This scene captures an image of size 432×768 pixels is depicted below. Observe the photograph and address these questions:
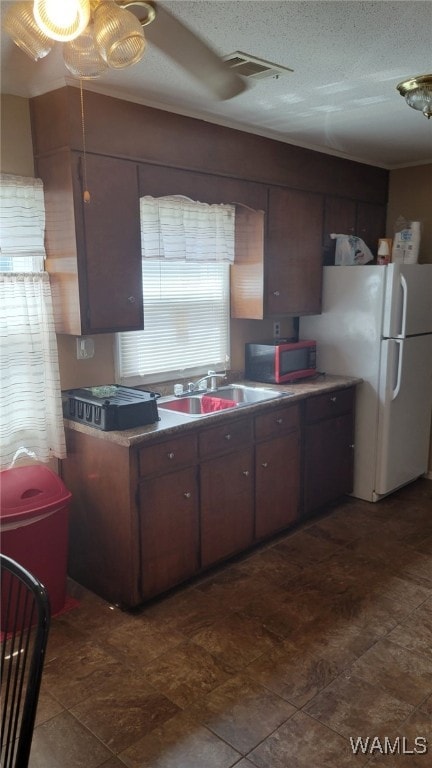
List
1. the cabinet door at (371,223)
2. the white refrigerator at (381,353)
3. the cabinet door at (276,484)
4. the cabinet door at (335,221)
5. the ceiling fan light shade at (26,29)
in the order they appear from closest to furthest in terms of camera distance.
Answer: the ceiling fan light shade at (26,29) < the cabinet door at (276,484) < the white refrigerator at (381,353) < the cabinet door at (335,221) < the cabinet door at (371,223)

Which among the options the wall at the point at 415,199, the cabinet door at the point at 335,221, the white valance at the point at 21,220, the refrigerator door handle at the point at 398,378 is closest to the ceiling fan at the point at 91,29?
the white valance at the point at 21,220

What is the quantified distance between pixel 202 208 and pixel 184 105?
60cm

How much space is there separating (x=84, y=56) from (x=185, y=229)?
4.77 ft

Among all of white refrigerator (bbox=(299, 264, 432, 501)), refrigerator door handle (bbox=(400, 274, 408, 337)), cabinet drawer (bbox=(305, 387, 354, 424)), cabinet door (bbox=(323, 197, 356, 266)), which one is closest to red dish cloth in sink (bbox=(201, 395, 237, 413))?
cabinet drawer (bbox=(305, 387, 354, 424))

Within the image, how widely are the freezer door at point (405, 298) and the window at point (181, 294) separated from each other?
3.38 ft

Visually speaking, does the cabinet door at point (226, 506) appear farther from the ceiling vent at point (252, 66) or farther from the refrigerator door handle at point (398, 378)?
the ceiling vent at point (252, 66)

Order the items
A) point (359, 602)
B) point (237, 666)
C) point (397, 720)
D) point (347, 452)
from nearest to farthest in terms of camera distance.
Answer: point (397, 720), point (237, 666), point (359, 602), point (347, 452)

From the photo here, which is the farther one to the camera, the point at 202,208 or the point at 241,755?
the point at 202,208

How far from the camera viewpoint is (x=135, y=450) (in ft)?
8.24

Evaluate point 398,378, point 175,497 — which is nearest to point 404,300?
point 398,378

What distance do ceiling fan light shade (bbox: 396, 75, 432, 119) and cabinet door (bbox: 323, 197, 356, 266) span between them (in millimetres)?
1305

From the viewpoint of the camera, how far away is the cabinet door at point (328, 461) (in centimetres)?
355

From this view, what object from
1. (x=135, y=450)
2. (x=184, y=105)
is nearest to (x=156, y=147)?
(x=184, y=105)

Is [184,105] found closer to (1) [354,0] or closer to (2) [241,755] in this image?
(1) [354,0]
